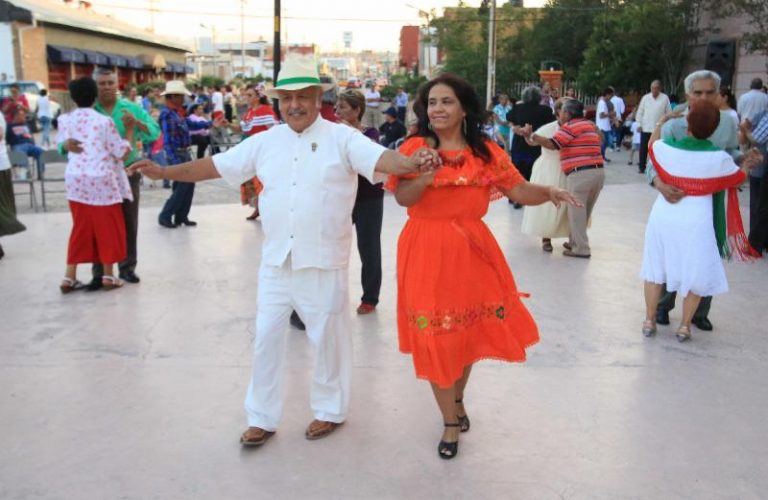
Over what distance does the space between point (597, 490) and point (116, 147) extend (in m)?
4.74

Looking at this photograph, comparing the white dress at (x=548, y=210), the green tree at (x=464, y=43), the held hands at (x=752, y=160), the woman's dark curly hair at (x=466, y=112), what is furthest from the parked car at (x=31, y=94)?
the held hands at (x=752, y=160)

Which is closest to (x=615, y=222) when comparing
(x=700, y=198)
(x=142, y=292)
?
(x=700, y=198)

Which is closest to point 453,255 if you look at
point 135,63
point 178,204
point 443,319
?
point 443,319

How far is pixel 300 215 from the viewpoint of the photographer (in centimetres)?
349

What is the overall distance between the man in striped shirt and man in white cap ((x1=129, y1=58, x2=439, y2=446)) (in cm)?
428

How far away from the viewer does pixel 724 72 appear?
16078 mm

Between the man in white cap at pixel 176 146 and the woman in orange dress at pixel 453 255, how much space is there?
622cm

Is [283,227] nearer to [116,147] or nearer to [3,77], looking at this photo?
[116,147]

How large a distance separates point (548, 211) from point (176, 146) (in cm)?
494

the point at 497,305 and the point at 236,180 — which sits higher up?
the point at 236,180

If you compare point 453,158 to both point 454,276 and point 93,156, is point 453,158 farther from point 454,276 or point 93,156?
point 93,156

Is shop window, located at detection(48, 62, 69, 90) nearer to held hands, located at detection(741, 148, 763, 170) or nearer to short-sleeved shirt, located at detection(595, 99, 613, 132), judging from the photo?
short-sleeved shirt, located at detection(595, 99, 613, 132)

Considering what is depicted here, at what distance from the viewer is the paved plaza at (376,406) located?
3.33 meters

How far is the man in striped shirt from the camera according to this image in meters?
7.48
